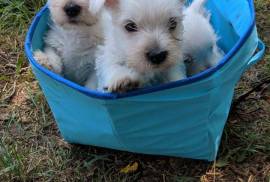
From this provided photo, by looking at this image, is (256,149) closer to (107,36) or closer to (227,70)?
(227,70)

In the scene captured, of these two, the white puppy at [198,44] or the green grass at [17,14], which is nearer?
the white puppy at [198,44]

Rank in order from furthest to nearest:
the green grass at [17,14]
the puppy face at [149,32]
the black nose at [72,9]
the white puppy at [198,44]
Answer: the green grass at [17,14] < the white puppy at [198,44] < the black nose at [72,9] < the puppy face at [149,32]

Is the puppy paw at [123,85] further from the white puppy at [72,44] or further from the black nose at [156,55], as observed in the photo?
the white puppy at [72,44]

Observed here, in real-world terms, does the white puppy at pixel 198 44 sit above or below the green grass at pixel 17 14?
above

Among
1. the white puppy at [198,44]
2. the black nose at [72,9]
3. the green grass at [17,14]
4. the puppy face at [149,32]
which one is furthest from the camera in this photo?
the green grass at [17,14]

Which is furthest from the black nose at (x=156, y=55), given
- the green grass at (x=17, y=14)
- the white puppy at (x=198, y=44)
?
the green grass at (x=17, y=14)

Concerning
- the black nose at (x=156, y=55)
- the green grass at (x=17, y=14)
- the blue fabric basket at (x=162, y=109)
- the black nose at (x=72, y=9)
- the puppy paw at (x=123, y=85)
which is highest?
the black nose at (x=72, y=9)

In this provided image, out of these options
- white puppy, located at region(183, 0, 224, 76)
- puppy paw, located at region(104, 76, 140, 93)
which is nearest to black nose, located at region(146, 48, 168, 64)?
puppy paw, located at region(104, 76, 140, 93)

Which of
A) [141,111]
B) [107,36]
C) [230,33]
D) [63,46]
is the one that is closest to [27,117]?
[63,46]
